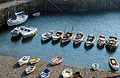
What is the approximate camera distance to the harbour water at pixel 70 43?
60062 millimetres

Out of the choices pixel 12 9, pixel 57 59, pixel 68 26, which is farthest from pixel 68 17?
pixel 57 59

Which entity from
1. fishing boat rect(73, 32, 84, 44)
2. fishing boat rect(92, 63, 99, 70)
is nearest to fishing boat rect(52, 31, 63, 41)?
fishing boat rect(73, 32, 84, 44)

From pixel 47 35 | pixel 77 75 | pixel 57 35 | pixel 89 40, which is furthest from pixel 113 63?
pixel 47 35

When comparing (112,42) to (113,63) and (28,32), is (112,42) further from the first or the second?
(28,32)

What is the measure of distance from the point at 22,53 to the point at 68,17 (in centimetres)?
3827

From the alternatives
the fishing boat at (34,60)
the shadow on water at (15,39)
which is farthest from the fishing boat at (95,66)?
the shadow on water at (15,39)

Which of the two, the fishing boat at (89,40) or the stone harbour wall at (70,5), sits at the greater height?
the stone harbour wall at (70,5)

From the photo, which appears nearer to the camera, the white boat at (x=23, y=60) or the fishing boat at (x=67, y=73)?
the fishing boat at (x=67, y=73)

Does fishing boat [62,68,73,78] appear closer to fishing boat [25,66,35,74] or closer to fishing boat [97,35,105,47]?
fishing boat [25,66,35,74]

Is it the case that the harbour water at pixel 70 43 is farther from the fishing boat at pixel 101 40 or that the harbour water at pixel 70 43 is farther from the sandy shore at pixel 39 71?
the sandy shore at pixel 39 71

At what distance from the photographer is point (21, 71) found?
5203 cm

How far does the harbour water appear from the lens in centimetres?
6006

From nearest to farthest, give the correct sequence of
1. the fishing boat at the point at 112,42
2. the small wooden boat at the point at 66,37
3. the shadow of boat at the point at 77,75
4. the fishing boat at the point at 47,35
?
the shadow of boat at the point at 77,75
the fishing boat at the point at 112,42
the small wooden boat at the point at 66,37
the fishing boat at the point at 47,35

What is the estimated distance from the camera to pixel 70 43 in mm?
68812
